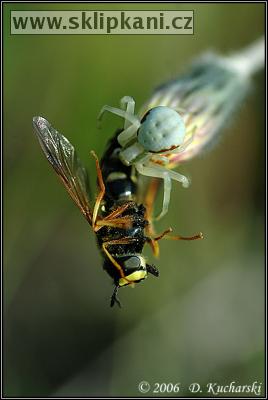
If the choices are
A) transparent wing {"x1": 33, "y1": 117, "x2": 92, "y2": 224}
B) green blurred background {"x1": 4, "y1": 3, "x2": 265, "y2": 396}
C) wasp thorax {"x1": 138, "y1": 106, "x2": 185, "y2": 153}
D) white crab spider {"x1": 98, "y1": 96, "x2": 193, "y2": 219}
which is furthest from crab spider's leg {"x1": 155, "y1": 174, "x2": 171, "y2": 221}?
green blurred background {"x1": 4, "y1": 3, "x2": 265, "y2": 396}

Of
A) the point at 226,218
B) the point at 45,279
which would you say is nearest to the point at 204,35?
the point at 226,218

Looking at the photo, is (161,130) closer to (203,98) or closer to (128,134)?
(128,134)

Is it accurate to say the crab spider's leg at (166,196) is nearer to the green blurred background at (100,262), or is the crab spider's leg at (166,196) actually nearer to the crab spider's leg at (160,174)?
the crab spider's leg at (160,174)

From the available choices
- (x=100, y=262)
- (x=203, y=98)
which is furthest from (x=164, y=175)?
(x=100, y=262)

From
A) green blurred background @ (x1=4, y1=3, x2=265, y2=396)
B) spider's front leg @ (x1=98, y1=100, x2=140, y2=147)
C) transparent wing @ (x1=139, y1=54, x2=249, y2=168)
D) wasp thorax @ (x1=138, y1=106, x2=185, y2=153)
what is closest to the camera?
wasp thorax @ (x1=138, y1=106, x2=185, y2=153)

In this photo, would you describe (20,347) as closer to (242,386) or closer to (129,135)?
(242,386)

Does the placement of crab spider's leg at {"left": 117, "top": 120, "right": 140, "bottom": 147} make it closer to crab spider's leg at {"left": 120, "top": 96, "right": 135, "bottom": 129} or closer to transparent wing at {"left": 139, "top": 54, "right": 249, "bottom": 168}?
crab spider's leg at {"left": 120, "top": 96, "right": 135, "bottom": 129}

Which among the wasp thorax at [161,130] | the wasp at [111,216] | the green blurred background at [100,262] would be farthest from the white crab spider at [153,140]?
the green blurred background at [100,262]
